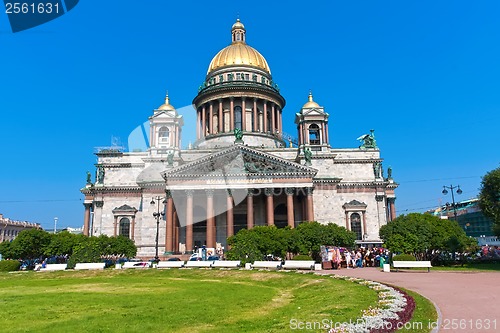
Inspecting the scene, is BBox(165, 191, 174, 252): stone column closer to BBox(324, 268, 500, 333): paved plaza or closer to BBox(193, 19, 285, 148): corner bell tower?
BBox(193, 19, 285, 148): corner bell tower

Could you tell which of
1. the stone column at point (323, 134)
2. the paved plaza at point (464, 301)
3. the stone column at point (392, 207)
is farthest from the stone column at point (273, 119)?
the paved plaza at point (464, 301)

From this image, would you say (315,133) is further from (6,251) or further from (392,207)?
(6,251)

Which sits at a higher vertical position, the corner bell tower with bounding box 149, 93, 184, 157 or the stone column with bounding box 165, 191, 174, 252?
the corner bell tower with bounding box 149, 93, 184, 157

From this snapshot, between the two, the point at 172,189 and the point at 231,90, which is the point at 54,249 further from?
the point at 231,90

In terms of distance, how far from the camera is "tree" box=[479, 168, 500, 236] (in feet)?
108

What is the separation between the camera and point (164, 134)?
6009 cm

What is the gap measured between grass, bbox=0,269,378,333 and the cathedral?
86.5ft

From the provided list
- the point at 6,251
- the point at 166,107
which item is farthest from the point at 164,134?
the point at 6,251

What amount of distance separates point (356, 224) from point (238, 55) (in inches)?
1450

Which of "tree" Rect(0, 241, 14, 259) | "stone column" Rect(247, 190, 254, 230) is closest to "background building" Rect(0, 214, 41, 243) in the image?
"tree" Rect(0, 241, 14, 259)

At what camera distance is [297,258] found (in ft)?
106

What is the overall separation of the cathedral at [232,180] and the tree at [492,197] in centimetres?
1945

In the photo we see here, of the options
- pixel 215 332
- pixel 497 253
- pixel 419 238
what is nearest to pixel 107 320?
pixel 215 332

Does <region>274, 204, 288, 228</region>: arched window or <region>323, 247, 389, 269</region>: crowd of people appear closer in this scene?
<region>323, 247, 389, 269</region>: crowd of people
